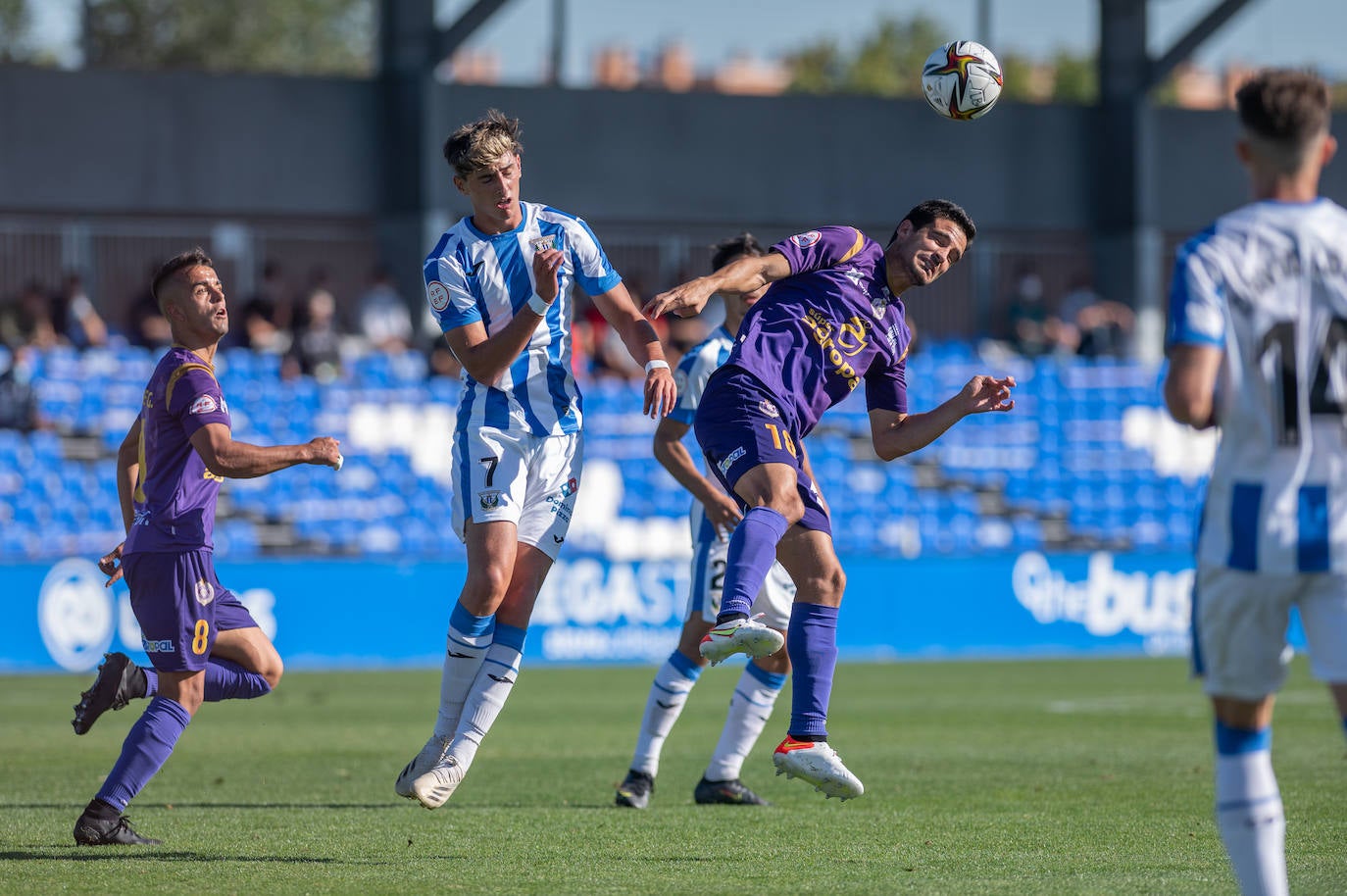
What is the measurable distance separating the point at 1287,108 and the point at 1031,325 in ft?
63.9

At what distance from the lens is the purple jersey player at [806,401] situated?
600 cm

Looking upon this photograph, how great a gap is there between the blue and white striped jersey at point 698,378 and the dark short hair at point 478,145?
6.07 feet

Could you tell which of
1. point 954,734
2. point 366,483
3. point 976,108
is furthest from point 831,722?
point 366,483

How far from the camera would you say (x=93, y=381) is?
1889cm

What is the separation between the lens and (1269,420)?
418 cm

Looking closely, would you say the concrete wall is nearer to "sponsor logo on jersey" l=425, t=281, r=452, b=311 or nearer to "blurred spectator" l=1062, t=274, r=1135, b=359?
"blurred spectator" l=1062, t=274, r=1135, b=359

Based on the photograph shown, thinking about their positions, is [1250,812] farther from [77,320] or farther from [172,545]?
[77,320]

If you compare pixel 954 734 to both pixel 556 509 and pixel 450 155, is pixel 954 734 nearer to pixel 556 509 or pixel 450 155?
pixel 556 509

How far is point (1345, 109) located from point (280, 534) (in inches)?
739

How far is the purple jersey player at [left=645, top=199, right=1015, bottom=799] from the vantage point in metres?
6.00

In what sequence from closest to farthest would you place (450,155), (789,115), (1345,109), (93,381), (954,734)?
(450,155), (954,734), (93,381), (789,115), (1345,109)

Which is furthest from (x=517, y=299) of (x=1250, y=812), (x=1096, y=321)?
(x=1096, y=321)

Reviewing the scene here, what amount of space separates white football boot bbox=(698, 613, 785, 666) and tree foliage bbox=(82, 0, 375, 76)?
33.3m

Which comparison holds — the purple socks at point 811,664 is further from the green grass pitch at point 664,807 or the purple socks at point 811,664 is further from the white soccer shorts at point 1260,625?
the white soccer shorts at point 1260,625
